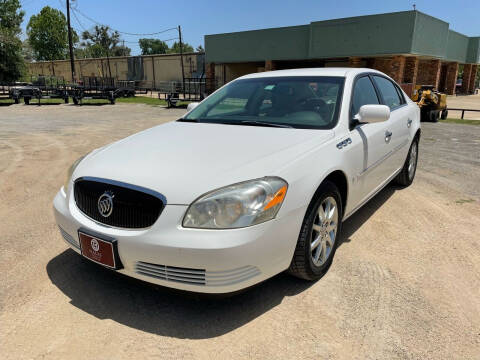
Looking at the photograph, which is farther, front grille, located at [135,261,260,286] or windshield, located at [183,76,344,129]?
windshield, located at [183,76,344,129]

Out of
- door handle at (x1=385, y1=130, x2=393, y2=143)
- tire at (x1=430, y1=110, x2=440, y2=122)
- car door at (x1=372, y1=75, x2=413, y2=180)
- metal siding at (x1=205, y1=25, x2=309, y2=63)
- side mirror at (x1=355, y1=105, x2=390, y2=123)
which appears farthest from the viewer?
metal siding at (x1=205, y1=25, x2=309, y2=63)

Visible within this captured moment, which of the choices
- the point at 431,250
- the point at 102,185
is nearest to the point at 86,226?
the point at 102,185

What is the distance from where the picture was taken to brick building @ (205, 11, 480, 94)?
73.4 feet

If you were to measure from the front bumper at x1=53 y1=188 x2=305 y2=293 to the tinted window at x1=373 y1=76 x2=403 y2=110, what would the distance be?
2.59 m

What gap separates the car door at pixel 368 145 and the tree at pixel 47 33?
81.5 m

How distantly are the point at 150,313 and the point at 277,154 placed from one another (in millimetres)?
1348

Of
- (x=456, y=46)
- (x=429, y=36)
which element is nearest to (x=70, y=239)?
(x=429, y=36)

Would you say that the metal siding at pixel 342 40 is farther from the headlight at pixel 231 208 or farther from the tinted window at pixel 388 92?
the headlight at pixel 231 208

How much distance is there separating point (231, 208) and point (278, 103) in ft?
5.60

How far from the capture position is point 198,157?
8.41 feet

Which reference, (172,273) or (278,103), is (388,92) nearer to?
(278,103)

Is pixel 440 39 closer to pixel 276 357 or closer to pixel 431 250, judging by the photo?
pixel 431 250

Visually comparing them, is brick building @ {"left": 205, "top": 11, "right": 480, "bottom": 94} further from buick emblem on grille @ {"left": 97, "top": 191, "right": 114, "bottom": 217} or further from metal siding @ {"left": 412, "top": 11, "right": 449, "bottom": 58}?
buick emblem on grille @ {"left": 97, "top": 191, "right": 114, "bottom": 217}

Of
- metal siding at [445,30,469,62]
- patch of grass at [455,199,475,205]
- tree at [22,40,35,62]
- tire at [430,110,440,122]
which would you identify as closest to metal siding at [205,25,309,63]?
metal siding at [445,30,469,62]
